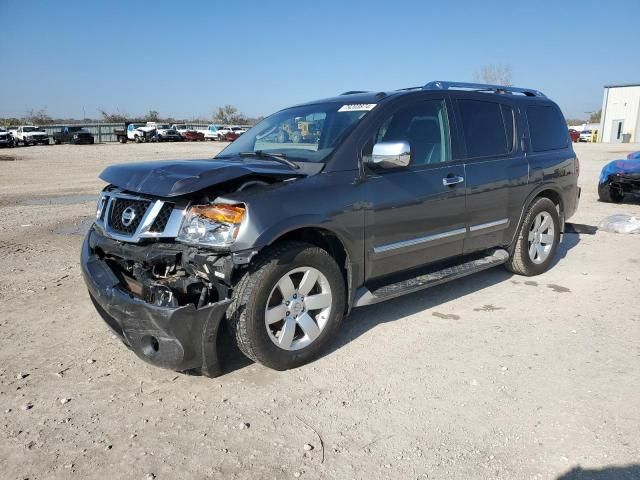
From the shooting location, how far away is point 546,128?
572cm

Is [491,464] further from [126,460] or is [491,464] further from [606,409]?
[126,460]

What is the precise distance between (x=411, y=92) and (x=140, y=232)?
8.05 ft

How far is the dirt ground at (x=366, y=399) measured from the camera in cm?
255

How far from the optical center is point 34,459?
102 inches

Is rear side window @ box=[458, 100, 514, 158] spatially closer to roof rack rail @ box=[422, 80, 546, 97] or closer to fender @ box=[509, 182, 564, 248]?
roof rack rail @ box=[422, 80, 546, 97]

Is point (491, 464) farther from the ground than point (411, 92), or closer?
closer

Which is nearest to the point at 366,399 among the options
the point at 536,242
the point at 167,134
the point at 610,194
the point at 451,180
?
the point at 451,180

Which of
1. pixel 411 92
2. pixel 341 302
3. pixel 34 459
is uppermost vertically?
pixel 411 92

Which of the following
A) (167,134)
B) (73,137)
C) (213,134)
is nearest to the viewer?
(73,137)

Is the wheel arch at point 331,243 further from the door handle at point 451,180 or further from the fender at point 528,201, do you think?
the fender at point 528,201

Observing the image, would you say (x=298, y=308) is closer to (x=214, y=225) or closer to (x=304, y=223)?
(x=304, y=223)

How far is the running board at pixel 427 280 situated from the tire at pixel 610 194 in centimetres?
668

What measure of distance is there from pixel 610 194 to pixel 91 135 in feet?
154

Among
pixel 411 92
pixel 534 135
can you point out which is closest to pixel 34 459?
pixel 411 92
